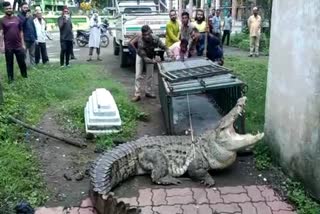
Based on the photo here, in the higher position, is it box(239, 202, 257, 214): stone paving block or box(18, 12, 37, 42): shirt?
box(18, 12, 37, 42): shirt

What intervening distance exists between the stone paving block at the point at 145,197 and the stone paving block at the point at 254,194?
1.14 m

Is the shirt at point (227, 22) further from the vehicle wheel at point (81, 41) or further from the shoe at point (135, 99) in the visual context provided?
the shoe at point (135, 99)

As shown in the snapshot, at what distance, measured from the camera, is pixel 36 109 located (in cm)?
781

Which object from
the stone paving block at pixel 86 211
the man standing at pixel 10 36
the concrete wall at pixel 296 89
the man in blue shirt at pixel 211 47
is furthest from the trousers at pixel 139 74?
the stone paving block at pixel 86 211

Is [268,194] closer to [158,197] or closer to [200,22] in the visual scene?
[158,197]

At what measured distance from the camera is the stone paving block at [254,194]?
15.2 feet

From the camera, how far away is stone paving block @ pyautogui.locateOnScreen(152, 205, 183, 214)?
14.3 ft

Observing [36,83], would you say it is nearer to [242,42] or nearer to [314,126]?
[314,126]

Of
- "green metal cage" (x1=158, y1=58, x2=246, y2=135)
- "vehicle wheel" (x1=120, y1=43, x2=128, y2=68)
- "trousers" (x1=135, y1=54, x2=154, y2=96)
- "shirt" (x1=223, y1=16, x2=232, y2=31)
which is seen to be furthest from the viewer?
"shirt" (x1=223, y1=16, x2=232, y2=31)

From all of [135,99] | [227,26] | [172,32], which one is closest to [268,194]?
[135,99]

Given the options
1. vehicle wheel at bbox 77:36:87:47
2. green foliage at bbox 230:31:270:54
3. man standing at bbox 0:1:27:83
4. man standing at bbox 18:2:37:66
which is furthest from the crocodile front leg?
vehicle wheel at bbox 77:36:87:47

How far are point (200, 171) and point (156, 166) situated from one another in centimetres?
56

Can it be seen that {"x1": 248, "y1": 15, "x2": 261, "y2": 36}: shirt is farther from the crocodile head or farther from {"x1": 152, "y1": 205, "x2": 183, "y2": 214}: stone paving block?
{"x1": 152, "y1": 205, "x2": 183, "y2": 214}: stone paving block

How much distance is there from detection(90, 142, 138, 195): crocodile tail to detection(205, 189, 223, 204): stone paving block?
3.43 ft
